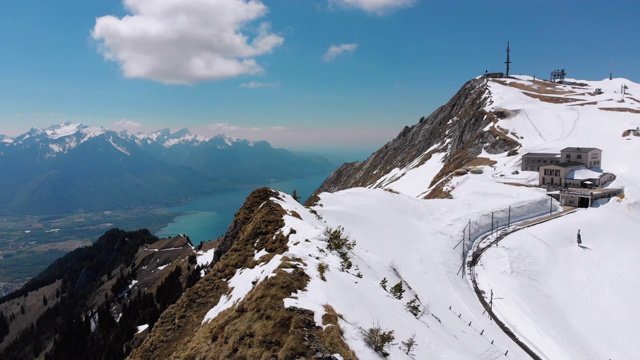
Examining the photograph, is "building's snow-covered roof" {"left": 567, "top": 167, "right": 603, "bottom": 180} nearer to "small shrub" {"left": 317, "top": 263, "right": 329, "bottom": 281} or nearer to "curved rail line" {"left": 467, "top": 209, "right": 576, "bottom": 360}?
"curved rail line" {"left": 467, "top": 209, "right": 576, "bottom": 360}

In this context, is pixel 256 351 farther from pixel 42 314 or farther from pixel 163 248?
pixel 42 314

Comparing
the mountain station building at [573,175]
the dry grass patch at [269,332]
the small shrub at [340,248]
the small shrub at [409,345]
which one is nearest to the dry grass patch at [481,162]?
the mountain station building at [573,175]

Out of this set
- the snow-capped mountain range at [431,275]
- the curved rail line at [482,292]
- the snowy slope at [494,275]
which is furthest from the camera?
the curved rail line at [482,292]

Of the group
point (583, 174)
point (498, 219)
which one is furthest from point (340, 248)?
point (583, 174)

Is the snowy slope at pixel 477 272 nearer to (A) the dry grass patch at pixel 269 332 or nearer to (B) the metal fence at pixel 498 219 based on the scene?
(B) the metal fence at pixel 498 219

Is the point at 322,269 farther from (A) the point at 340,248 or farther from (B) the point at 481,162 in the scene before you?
(B) the point at 481,162

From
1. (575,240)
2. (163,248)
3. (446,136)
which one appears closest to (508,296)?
(575,240)
